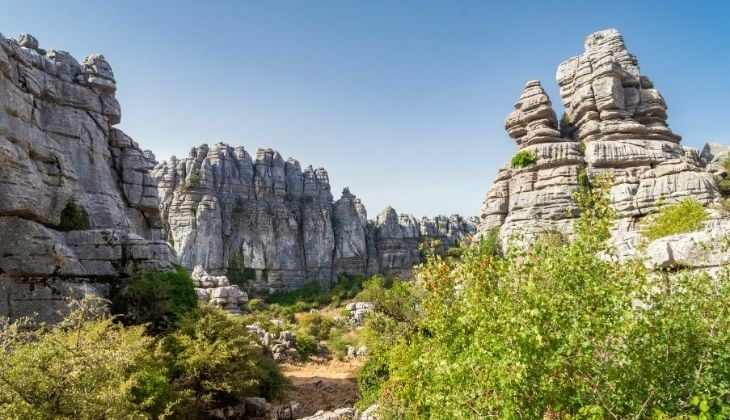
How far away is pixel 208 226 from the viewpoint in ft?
214

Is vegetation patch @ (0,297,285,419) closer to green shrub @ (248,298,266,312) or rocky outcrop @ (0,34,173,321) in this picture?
rocky outcrop @ (0,34,173,321)

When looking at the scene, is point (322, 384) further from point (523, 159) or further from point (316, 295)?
point (316, 295)

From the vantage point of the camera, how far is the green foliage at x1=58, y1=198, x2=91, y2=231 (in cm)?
1978

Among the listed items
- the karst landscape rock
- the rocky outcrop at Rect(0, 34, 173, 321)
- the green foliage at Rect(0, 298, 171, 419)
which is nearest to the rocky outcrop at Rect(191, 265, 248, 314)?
the karst landscape rock

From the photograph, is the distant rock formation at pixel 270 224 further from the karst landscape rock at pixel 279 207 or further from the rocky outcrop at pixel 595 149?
the rocky outcrop at pixel 595 149

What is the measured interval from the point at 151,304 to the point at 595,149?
39.3 metres

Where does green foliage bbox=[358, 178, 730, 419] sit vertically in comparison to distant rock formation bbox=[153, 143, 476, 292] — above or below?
below

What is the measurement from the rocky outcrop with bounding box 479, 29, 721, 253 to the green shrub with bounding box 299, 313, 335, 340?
19191 mm

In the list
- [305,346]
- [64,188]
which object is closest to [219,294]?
[305,346]

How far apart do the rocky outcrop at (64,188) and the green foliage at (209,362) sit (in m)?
5.79

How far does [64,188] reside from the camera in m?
19.5

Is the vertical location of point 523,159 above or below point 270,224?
above

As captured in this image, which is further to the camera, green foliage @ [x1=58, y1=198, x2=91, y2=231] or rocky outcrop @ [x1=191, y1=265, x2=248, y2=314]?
rocky outcrop @ [x1=191, y1=265, x2=248, y2=314]

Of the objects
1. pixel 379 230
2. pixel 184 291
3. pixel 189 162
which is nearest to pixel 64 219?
pixel 184 291
